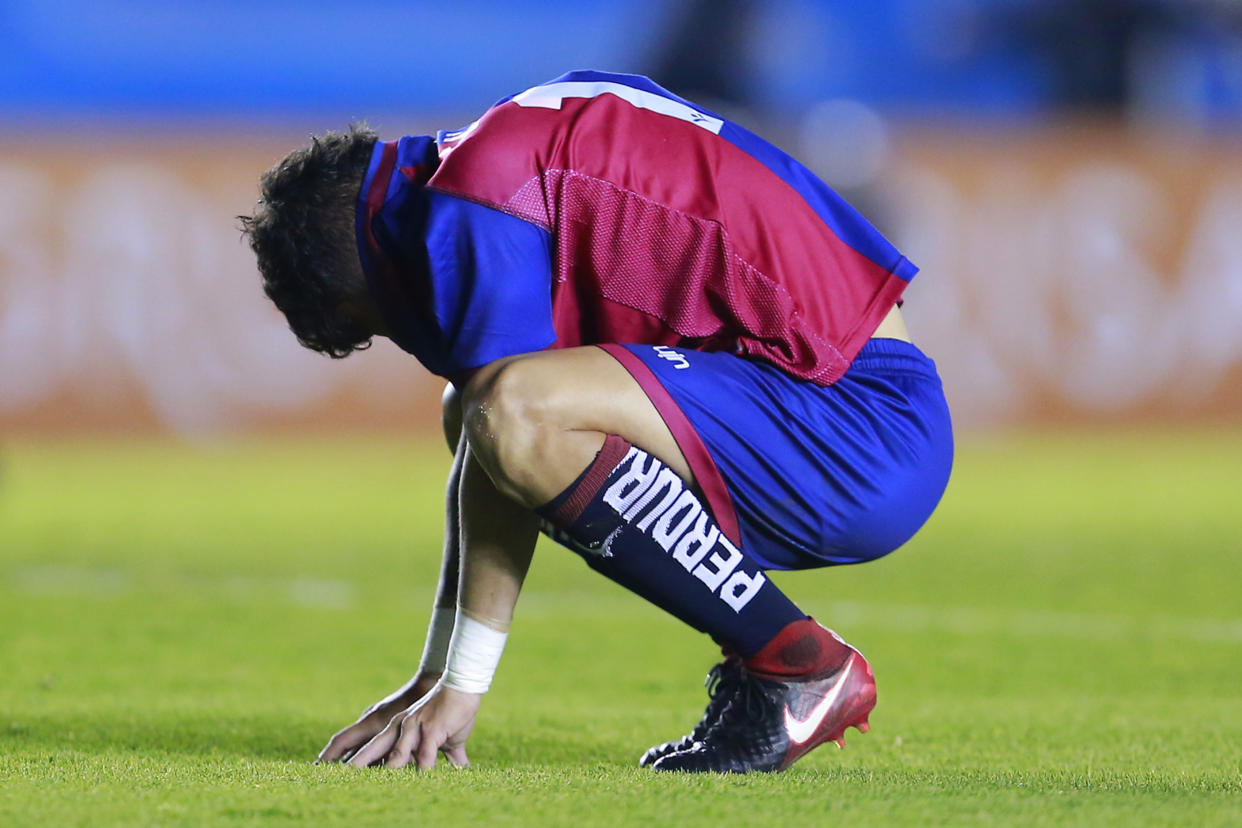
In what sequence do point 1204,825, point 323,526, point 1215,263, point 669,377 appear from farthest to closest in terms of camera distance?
point 1215,263, point 323,526, point 669,377, point 1204,825

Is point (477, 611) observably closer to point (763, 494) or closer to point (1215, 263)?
point (763, 494)

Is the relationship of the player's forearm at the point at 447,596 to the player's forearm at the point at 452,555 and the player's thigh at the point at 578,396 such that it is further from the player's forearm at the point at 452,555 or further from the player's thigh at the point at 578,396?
the player's thigh at the point at 578,396

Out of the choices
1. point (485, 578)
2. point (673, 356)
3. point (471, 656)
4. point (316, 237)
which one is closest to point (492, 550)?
point (485, 578)

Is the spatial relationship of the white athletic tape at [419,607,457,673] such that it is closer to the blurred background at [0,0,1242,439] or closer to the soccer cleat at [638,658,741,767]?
the soccer cleat at [638,658,741,767]

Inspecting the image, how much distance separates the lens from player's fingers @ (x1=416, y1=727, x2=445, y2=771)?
7.14 ft

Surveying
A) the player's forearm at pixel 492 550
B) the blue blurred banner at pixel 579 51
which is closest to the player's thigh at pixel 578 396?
the player's forearm at pixel 492 550

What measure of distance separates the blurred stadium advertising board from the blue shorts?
7.91 metres

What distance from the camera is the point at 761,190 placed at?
7.45 ft

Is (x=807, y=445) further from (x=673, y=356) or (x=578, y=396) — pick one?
(x=578, y=396)

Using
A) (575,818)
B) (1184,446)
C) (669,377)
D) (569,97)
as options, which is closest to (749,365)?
(669,377)

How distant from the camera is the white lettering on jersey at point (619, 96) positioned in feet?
7.54

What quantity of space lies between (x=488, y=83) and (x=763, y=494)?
12735 mm

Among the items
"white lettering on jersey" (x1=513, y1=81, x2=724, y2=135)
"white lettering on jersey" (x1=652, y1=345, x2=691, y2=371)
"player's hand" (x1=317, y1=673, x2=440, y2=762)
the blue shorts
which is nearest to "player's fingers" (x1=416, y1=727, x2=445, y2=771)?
"player's hand" (x1=317, y1=673, x2=440, y2=762)

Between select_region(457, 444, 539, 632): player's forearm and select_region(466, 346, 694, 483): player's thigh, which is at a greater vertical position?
select_region(466, 346, 694, 483): player's thigh
